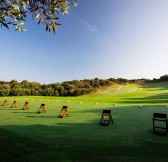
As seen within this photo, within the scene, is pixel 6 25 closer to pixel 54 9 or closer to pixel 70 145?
pixel 54 9

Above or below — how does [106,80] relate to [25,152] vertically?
above

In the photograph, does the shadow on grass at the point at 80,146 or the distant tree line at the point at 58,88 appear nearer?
the shadow on grass at the point at 80,146

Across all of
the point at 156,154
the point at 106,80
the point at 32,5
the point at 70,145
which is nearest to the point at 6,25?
the point at 32,5

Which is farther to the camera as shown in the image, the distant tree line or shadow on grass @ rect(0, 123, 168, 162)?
the distant tree line

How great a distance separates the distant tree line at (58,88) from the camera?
6134 centimetres

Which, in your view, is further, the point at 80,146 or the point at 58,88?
the point at 58,88

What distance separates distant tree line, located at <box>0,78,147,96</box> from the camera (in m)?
61.3

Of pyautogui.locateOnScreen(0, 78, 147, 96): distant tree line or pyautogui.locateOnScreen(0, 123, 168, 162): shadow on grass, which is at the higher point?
pyautogui.locateOnScreen(0, 78, 147, 96): distant tree line

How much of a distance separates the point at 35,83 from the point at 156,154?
74226 mm

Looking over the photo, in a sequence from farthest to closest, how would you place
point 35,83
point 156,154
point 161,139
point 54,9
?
1. point 35,83
2. point 161,139
3. point 54,9
4. point 156,154

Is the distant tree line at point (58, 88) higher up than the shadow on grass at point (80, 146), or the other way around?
the distant tree line at point (58, 88)

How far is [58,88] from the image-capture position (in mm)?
67000

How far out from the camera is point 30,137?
34.6ft

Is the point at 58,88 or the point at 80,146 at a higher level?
the point at 58,88
